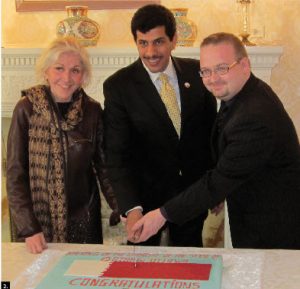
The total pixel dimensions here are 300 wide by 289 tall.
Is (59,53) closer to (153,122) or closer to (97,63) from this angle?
(153,122)

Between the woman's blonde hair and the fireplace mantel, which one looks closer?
the woman's blonde hair

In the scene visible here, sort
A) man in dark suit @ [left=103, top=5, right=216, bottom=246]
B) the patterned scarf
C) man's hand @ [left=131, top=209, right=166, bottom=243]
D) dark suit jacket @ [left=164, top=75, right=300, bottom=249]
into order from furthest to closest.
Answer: man in dark suit @ [left=103, top=5, right=216, bottom=246], the patterned scarf, man's hand @ [left=131, top=209, right=166, bottom=243], dark suit jacket @ [left=164, top=75, right=300, bottom=249]

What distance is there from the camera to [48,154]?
2014mm

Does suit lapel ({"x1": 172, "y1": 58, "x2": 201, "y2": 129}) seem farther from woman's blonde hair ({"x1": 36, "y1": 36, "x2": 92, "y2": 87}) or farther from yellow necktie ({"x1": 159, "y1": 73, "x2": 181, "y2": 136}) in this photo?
woman's blonde hair ({"x1": 36, "y1": 36, "x2": 92, "y2": 87})

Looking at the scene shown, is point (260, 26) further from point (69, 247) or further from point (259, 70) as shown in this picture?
point (69, 247)

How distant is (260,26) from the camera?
133 inches

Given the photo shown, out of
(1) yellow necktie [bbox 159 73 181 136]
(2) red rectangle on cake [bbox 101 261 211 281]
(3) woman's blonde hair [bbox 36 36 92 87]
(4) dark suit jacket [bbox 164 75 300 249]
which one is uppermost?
(3) woman's blonde hair [bbox 36 36 92 87]

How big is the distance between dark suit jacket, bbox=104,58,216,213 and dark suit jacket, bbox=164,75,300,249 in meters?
0.39

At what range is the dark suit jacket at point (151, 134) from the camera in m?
2.11

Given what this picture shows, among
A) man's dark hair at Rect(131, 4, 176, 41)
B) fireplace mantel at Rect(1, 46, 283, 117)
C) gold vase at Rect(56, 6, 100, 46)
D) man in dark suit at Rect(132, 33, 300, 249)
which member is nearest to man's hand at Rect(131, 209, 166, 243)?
man in dark suit at Rect(132, 33, 300, 249)

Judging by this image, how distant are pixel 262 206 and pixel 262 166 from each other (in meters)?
0.15

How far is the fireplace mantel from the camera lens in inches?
127

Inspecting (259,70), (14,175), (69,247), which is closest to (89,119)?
(14,175)

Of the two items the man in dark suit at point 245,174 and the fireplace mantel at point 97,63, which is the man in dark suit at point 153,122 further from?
the fireplace mantel at point 97,63
